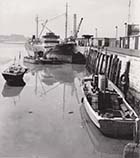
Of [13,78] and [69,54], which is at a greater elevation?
[69,54]

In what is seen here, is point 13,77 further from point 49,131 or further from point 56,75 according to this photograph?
point 49,131

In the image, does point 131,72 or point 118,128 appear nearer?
point 118,128

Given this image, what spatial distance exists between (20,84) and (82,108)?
10.0 meters

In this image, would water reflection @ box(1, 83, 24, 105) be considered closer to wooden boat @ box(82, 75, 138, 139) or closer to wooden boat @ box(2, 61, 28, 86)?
wooden boat @ box(2, 61, 28, 86)

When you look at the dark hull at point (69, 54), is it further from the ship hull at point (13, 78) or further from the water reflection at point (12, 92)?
the water reflection at point (12, 92)

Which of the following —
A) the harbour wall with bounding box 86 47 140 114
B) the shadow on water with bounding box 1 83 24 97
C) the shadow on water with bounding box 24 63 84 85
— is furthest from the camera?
the shadow on water with bounding box 24 63 84 85

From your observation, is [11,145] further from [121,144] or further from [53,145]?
[121,144]

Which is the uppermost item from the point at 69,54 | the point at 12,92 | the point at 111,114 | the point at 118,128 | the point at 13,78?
the point at 69,54

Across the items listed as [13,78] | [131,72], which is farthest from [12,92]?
[131,72]

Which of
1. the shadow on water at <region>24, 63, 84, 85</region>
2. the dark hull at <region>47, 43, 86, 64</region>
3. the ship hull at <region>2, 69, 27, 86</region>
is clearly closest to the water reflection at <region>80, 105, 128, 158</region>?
the ship hull at <region>2, 69, 27, 86</region>

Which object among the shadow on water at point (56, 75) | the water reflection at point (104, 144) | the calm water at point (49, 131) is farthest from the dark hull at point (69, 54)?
the water reflection at point (104, 144)

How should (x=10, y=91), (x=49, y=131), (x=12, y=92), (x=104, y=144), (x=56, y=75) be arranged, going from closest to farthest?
(x=104, y=144)
(x=49, y=131)
(x=12, y=92)
(x=10, y=91)
(x=56, y=75)

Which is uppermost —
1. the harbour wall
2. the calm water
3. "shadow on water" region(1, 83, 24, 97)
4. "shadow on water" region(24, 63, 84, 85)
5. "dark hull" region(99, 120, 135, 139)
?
the harbour wall

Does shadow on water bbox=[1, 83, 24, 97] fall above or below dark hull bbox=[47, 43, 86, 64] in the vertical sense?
below
